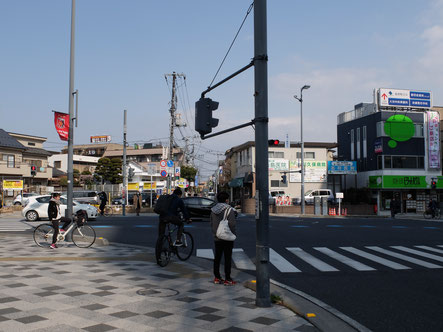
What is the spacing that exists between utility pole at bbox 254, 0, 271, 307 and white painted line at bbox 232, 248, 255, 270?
3.80m

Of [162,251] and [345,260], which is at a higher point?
[162,251]

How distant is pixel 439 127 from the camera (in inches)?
1831

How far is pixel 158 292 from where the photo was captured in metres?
6.91

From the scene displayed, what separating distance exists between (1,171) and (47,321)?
51.6 metres

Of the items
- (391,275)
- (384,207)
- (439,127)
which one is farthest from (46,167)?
(391,275)

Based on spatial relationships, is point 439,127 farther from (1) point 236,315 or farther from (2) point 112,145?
(2) point 112,145

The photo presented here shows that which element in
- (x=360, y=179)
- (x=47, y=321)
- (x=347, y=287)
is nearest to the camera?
(x=47, y=321)

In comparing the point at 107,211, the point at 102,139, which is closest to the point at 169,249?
the point at 107,211

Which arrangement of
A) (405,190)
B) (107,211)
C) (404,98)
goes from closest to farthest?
(107,211) → (405,190) → (404,98)

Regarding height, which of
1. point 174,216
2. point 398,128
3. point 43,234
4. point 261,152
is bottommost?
point 43,234

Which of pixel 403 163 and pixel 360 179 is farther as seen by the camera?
pixel 360 179

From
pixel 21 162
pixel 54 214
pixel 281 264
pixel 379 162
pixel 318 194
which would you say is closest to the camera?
pixel 281 264

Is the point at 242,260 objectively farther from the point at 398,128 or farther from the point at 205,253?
the point at 398,128

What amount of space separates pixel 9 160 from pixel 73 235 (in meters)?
45.0
